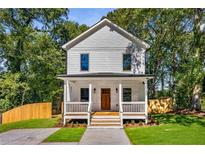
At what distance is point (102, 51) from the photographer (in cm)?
2197

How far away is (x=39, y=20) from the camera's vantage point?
2923cm

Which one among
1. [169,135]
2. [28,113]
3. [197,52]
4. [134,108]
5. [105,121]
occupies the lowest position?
[169,135]

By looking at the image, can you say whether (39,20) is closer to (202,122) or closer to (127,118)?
(127,118)

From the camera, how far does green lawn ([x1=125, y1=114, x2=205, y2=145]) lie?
13.3 meters

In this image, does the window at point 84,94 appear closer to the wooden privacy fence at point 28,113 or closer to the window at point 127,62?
the wooden privacy fence at point 28,113

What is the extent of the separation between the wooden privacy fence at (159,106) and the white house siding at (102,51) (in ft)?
18.3

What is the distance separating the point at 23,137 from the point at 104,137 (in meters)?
3.55

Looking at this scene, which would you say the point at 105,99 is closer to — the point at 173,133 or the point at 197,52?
the point at 197,52

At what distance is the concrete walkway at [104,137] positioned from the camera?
13469 mm

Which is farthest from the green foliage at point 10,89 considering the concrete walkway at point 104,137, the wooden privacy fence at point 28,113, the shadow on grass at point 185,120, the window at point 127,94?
the shadow on grass at point 185,120

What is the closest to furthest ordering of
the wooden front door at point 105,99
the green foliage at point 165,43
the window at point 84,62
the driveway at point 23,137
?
the driveway at point 23,137
the window at point 84,62
the wooden front door at point 105,99
the green foliage at point 165,43

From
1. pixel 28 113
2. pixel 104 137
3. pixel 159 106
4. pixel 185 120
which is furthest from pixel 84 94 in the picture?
pixel 104 137

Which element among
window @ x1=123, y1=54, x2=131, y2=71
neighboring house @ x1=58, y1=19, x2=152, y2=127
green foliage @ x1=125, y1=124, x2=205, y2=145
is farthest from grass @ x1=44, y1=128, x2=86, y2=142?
window @ x1=123, y1=54, x2=131, y2=71

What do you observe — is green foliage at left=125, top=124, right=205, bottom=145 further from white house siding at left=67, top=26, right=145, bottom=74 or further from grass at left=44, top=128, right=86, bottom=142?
white house siding at left=67, top=26, right=145, bottom=74
